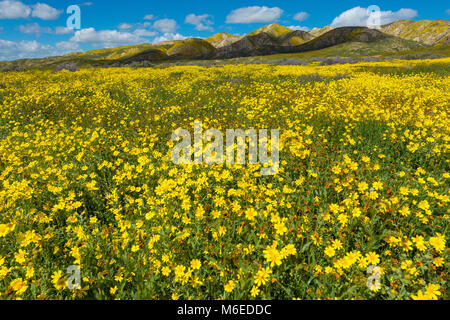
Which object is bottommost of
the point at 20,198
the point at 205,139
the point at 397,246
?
the point at 397,246

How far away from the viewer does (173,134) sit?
739cm

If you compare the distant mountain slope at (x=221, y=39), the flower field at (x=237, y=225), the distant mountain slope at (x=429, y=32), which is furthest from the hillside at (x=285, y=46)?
the flower field at (x=237, y=225)

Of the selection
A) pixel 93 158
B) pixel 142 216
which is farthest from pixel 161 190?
pixel 93 158

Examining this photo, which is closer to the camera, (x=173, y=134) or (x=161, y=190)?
(x=161, y=190)

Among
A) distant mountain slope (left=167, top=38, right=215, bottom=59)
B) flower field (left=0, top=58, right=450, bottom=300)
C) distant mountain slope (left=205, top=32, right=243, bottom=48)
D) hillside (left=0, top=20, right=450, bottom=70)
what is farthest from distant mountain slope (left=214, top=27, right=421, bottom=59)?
flower field (left=0, top=58, right=450, bottom=300)

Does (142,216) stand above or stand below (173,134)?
below

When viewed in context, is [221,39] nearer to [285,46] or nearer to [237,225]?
[285,46]

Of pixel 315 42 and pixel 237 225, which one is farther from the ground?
pixel 315 42

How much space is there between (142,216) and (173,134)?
3850 millimetres

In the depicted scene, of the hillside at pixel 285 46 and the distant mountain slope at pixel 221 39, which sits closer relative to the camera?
the hillside at pixel 285 46

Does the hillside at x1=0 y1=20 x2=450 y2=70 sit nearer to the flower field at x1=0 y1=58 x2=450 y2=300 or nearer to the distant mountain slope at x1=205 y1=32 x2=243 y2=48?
the distant mountain slope at x1=205 y1=32 x2=243 y2=48

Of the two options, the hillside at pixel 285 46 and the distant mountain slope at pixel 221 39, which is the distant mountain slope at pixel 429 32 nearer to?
the hillside at pixel 285 46

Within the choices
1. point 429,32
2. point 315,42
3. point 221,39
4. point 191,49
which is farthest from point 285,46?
point 429,32

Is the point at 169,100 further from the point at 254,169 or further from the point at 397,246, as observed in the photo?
the point at 397,246
